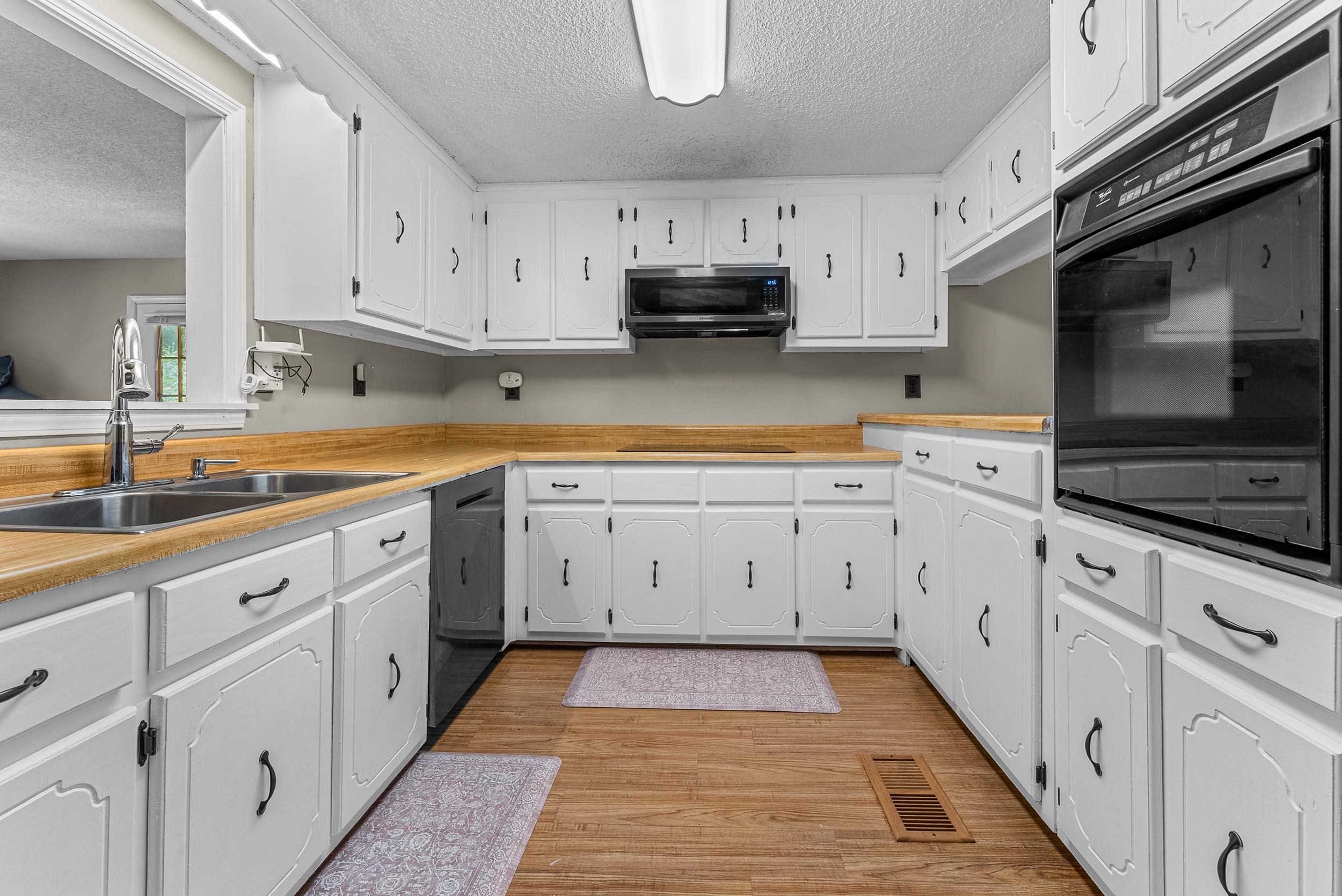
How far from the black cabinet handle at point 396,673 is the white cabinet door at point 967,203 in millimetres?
2585

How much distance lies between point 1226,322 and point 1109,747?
2.70 feet

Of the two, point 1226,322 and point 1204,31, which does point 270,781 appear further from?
point 1204,31

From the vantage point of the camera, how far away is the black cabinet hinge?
2.75 ft

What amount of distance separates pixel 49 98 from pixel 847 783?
11.3ft

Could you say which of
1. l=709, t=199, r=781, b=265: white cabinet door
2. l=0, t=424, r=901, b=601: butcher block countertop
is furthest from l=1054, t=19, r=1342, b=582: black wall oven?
l=709, t=199, r=781, b=265: white cabinet door

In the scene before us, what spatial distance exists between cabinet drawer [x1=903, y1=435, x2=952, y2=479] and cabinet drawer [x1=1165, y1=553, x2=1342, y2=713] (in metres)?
1.05

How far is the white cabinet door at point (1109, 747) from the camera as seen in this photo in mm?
1033

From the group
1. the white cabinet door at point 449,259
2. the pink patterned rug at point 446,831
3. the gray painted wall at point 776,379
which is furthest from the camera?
the gray painted wall at point 776,379

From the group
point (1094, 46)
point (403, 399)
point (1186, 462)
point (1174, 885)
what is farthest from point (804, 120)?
point (1174, 885)

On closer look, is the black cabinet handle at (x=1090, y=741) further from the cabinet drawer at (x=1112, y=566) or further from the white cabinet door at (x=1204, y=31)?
the white cabinet door at (x=1204, y=31)

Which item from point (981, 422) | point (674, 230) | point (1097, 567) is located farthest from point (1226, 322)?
point (674, 230)

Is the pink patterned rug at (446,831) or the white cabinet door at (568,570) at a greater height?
the white cabinet door at (568,570)

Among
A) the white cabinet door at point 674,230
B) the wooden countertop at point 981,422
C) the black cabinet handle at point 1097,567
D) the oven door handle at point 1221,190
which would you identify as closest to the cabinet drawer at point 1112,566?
the black cabinet handle at point 1097,567

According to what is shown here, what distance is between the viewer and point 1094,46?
3.88 ft
